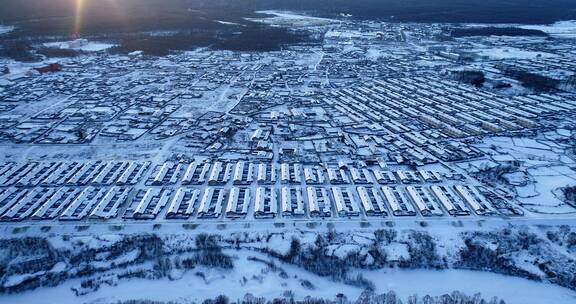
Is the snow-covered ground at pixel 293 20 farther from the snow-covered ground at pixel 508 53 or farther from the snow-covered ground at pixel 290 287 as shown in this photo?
the snow-covered ground at pixel 290 287

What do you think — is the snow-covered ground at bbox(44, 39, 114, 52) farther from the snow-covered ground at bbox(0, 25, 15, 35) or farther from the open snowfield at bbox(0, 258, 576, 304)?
the open snowfield at bbox(0, 258, 576, 304)

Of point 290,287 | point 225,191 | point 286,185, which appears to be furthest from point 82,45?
point 290,287

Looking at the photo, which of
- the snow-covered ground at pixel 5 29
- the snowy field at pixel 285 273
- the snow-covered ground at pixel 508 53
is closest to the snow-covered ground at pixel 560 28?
the snow-covered ground at pixel 508 53

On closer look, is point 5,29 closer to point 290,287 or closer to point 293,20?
point 293,20

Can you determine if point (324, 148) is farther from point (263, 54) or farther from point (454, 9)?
point (454, 9)

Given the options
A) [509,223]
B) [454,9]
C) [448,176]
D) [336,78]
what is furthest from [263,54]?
[454,9]

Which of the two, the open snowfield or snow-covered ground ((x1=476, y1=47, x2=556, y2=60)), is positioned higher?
snow-covered ground ((x1=476, y1=47, x2=556, y2=60))

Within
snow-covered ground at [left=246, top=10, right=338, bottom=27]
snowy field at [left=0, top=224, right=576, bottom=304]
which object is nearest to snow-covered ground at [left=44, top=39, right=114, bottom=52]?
snow-covered ground at [left=246, top=10, right=338, bottom=27]
